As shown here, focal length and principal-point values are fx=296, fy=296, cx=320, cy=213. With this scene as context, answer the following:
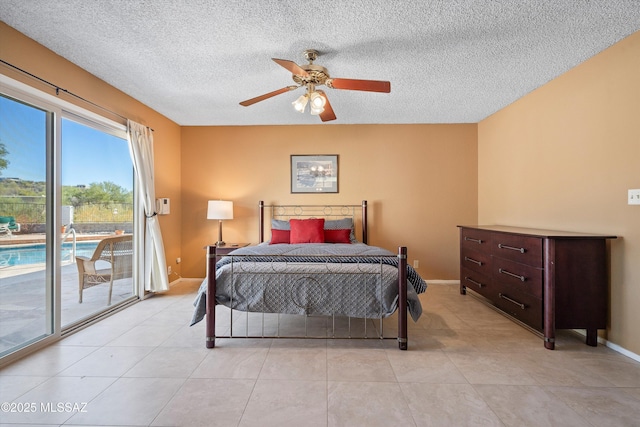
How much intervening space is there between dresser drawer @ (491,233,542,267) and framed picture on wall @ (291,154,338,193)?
2316 mm

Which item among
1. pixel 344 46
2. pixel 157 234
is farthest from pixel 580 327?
pixel 157 234

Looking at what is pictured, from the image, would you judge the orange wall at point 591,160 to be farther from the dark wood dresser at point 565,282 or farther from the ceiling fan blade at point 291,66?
the ceiling fan blade at point 291,66

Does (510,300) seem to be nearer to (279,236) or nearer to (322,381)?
(322,381)

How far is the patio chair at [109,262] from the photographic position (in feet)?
9.79

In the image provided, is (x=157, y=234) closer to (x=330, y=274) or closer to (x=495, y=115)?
(x=330, y=274)

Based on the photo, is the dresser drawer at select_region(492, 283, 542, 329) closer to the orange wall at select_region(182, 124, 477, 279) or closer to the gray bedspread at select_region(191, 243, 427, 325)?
the gray bedspread at select_region(191, 243, 427, 325)

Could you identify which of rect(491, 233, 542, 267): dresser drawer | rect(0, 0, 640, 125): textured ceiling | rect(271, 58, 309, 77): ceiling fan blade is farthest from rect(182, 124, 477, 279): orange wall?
rect(271, 58, 309, 77): ceiling fan blade

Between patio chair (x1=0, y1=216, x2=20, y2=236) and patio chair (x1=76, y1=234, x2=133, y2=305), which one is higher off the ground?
patio chair (x1=0, y1=216, x2=20, y2=236)

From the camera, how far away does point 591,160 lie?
2613 mm

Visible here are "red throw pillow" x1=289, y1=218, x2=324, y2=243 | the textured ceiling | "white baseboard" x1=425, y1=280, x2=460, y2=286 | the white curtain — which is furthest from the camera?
"white baseboard" x1=425, y1=280, x2=460, y2=286

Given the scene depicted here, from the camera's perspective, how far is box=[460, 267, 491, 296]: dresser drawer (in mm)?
3334

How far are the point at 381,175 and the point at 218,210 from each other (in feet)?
8.21

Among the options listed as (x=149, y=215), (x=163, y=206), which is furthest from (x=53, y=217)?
(x=163, y=206)

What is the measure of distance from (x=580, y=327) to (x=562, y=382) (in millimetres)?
720
